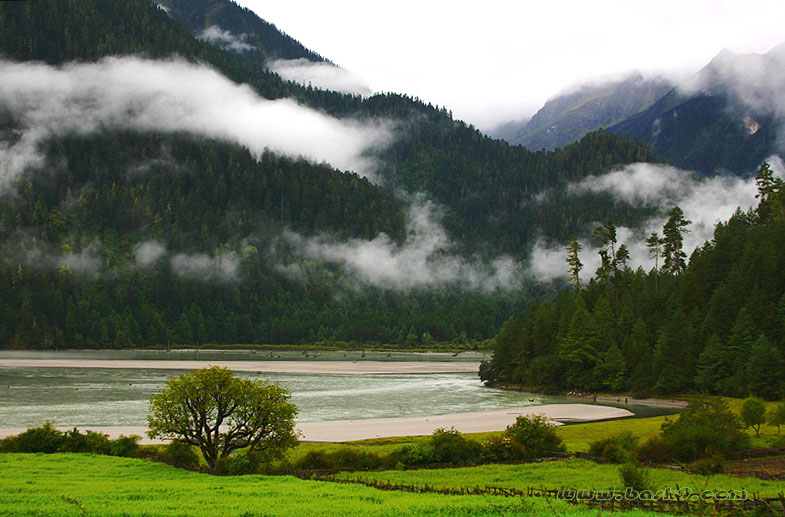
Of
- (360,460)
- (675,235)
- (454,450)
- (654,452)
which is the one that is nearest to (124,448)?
(360,460)

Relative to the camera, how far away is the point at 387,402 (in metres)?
99.2

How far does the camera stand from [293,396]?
10450 cm

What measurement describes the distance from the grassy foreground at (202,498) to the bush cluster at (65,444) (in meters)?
7.22

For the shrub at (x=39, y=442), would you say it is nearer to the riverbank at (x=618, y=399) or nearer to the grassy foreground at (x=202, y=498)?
the grassy foreground at (x=202, y=498)

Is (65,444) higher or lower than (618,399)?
higher

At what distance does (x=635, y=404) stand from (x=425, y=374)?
212ft

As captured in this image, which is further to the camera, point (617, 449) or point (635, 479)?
point (617, 449)

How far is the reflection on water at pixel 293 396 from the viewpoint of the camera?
262 ft

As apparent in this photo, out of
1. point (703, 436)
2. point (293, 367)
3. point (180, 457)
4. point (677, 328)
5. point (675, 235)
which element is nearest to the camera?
point (180, 457)

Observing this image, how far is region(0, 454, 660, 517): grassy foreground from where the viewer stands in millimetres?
26500

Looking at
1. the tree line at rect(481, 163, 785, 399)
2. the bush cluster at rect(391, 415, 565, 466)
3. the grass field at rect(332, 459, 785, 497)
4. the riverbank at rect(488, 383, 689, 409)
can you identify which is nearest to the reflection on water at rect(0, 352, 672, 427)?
the riverbank at rect(488, 383, 689, 409)

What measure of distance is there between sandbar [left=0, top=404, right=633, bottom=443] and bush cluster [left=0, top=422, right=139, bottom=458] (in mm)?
11206

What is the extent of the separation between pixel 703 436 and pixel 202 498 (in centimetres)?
3681

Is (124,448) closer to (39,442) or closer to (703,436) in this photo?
(39,442)
